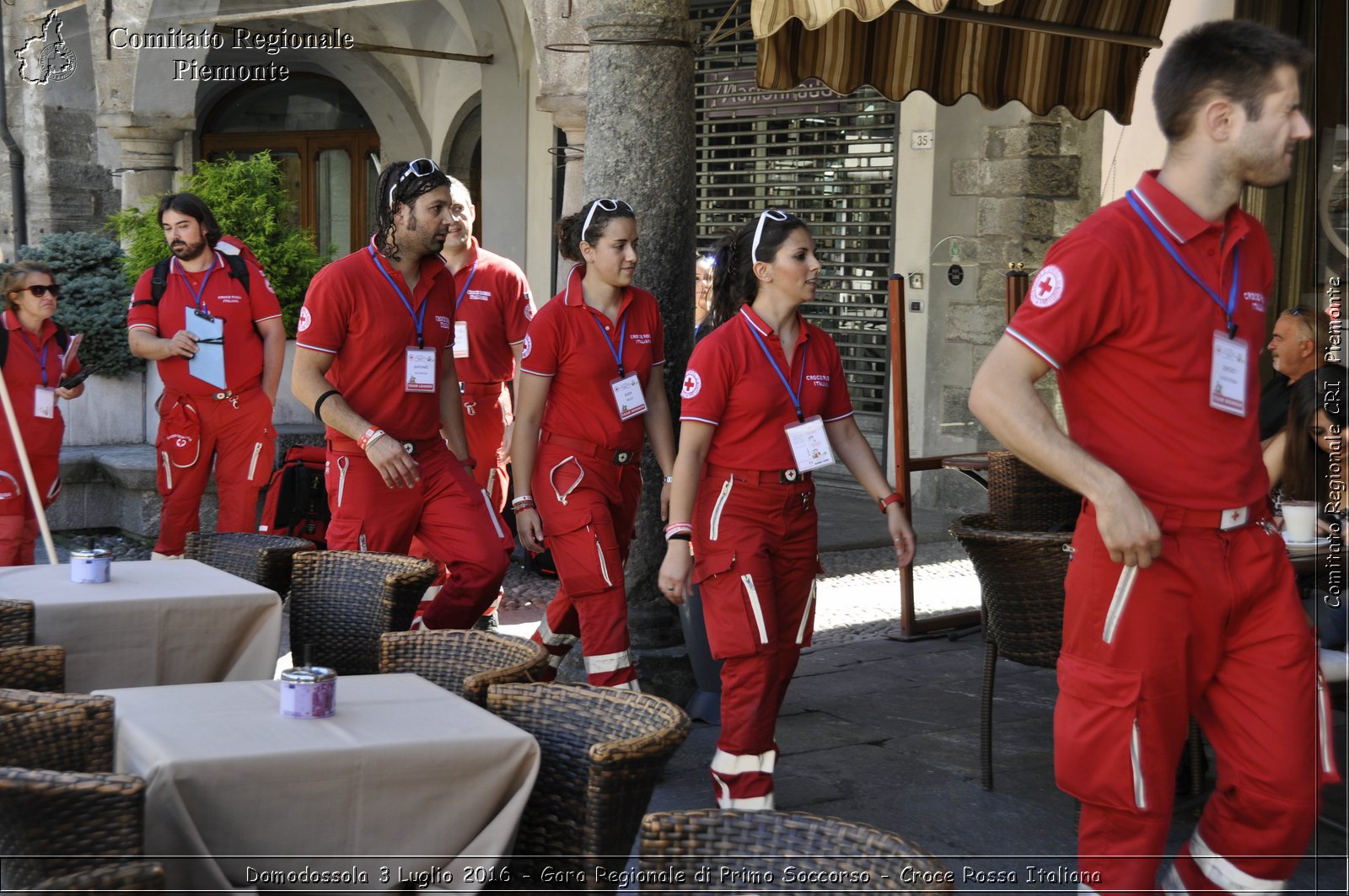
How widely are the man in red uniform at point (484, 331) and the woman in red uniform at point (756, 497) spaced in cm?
285

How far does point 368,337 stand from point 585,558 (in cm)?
117

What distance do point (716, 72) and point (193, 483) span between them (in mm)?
6910

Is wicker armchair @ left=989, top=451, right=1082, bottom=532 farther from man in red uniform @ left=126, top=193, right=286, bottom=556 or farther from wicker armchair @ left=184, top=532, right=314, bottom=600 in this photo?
man in red uniform @ left=126, top=193, right=286, bottom=556

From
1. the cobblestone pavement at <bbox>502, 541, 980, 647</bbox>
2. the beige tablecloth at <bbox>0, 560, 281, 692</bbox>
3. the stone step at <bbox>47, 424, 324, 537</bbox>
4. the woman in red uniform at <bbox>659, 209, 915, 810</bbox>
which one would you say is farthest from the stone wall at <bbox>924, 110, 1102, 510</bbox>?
the beige tablecloth at <bbox>0, 560, 281, 692</bbox>

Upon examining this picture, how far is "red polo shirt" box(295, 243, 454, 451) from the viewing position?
5.22 meters

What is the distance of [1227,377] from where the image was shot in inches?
116

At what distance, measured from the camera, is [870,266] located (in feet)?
37.8

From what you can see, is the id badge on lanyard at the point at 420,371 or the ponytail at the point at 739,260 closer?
the ponytail at the point at 739,260

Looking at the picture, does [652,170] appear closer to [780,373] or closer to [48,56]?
[780,373]

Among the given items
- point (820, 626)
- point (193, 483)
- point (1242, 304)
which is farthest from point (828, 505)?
point (1242, 304)

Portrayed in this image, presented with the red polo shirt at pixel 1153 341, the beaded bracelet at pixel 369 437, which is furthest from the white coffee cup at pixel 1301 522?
the beaded bracelet at pixel 369 437

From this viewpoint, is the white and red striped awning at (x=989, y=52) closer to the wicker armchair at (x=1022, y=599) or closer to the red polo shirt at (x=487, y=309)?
the red polo shirt at (x=487, y=309)

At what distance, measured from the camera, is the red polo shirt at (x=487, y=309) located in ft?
23.8

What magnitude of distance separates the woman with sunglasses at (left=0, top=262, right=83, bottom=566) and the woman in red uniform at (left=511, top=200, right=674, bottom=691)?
10.0 ft
